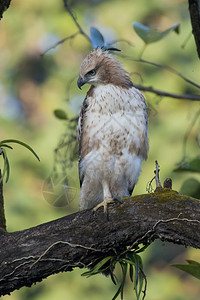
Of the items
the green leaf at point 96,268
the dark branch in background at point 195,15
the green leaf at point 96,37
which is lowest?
the green leaf at point 96,268

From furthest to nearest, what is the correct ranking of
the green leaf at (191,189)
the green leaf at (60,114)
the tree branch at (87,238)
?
the green leaf at (60,114)
the green leaf at (191,189)
the tree branch at (87,238)

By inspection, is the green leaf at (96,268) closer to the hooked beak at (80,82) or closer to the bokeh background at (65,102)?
the hooked beak at (80,82)

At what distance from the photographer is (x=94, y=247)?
228 centimetres

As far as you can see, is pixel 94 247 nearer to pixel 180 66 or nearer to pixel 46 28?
pixel 180 66

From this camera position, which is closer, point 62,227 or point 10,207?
point 62,227

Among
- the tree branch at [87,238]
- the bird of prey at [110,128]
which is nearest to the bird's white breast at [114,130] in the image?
the bird of prey at [110,128]

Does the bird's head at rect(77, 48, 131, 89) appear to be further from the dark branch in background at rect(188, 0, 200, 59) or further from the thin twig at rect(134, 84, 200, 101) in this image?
the dark branch in background at rect(188, 0, 200, 59)

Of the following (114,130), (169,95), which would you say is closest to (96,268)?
(114,130)

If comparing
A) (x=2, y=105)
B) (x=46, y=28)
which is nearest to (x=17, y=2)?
→ (x=46, y=28)

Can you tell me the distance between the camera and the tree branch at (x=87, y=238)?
7.29ft

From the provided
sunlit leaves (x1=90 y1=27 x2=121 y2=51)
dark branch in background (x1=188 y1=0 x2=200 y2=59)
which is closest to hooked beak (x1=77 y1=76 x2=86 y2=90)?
sunlit leaves (x1=90 y1=27 x2=121 y2=51)

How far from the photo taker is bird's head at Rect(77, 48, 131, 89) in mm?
3121

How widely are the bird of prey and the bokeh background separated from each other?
188cm

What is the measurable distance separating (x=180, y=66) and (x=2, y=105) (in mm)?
2595
